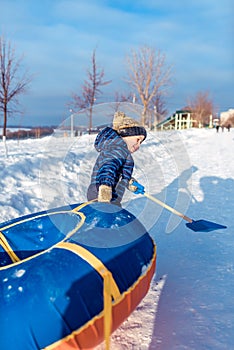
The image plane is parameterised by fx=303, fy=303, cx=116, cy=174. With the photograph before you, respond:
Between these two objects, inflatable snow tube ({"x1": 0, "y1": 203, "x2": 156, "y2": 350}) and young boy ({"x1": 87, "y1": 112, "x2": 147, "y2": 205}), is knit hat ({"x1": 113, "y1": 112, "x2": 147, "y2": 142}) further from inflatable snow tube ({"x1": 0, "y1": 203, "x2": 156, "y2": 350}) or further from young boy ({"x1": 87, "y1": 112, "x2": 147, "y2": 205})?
inflatable snow tube ({"x1": 0, "y1": 203, "x2": 156, "y2": 350})

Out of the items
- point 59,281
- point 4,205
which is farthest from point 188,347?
point 4,205

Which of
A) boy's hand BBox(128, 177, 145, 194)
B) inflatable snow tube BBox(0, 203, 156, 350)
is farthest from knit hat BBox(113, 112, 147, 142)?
inflatable snow tube BBox(0, 203, 156, 350)

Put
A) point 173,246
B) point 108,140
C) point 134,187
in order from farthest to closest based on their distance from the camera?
point 173,246, point 134,187, point 108,140

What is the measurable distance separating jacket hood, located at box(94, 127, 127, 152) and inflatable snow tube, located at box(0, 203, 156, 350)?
67 centimetres

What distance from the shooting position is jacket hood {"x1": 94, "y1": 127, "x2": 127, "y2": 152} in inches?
108

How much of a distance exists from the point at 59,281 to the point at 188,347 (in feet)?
3.38

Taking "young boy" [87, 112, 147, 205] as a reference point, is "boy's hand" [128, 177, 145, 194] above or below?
below

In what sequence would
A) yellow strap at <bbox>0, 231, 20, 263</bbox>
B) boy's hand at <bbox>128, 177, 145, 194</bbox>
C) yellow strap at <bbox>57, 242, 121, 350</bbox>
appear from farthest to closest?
boy's hand at <bbox>128, 177, 145, 194</bbox> → yellow strap at <bbox>0, 231, 20, 263</bbox> → yellow strap at <bbox>57, 242, 121, 350</bbox>

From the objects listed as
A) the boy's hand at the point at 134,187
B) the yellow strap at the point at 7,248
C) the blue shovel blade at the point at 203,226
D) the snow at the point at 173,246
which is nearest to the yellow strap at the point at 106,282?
the snow at the point at 173,246

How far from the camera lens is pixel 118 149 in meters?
2.71

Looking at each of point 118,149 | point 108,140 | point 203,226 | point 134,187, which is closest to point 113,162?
point 118,149

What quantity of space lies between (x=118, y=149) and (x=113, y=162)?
16 centimetres

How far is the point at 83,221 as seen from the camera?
2.16 metres

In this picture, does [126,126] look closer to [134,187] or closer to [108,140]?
[108,140]
